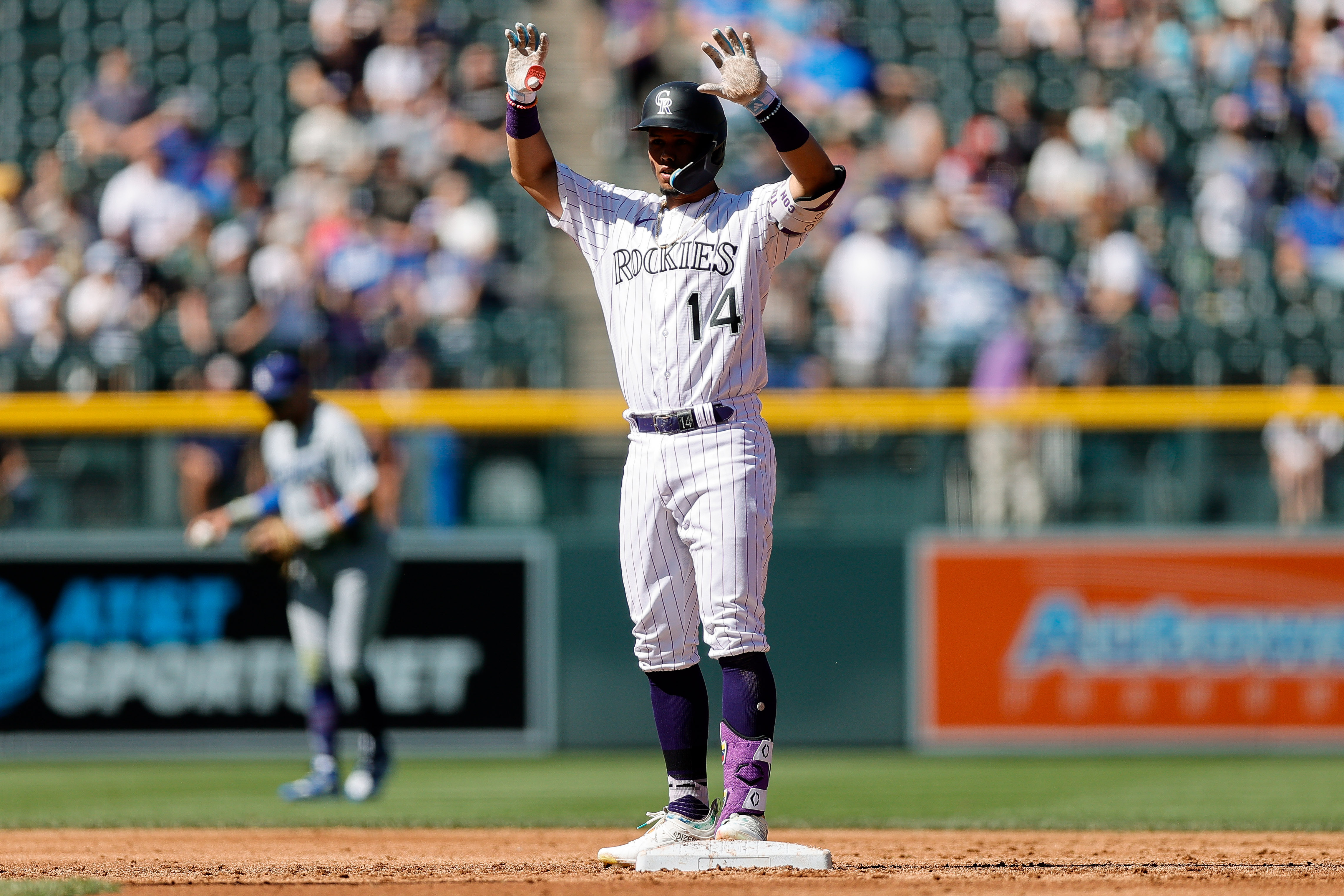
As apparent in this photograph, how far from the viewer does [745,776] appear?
4707 millimetres

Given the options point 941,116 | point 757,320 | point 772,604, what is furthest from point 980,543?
point 757,320

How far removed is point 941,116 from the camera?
13.0m

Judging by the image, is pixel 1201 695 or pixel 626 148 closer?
pixel 1201 695

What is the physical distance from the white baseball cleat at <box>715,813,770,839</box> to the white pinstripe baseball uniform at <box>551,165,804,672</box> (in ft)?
1.40

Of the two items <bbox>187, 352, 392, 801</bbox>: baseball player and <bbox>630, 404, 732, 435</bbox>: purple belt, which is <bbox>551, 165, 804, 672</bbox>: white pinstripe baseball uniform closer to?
<bbox>630, 404, 732, 435</bbox>: purple belt

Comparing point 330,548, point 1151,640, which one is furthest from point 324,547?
point 1151,640

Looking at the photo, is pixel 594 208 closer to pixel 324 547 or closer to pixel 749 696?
pixel 749 696

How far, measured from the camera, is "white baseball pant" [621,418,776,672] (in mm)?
4645

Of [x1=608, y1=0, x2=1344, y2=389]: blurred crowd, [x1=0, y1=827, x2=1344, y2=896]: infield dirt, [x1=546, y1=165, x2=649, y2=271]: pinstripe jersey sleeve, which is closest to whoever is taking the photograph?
[x1=0, y1=827, x2=1344, y2=896]: infield dirt

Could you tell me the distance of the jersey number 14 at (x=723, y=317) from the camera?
470 cm

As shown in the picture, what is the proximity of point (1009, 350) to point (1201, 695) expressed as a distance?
221 cm

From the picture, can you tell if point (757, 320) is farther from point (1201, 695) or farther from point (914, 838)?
point (1201, 695)

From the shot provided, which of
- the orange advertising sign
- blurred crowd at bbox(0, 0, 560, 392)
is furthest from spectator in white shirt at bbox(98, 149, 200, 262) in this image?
the orange advertising sign

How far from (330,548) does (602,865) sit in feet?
10.7
